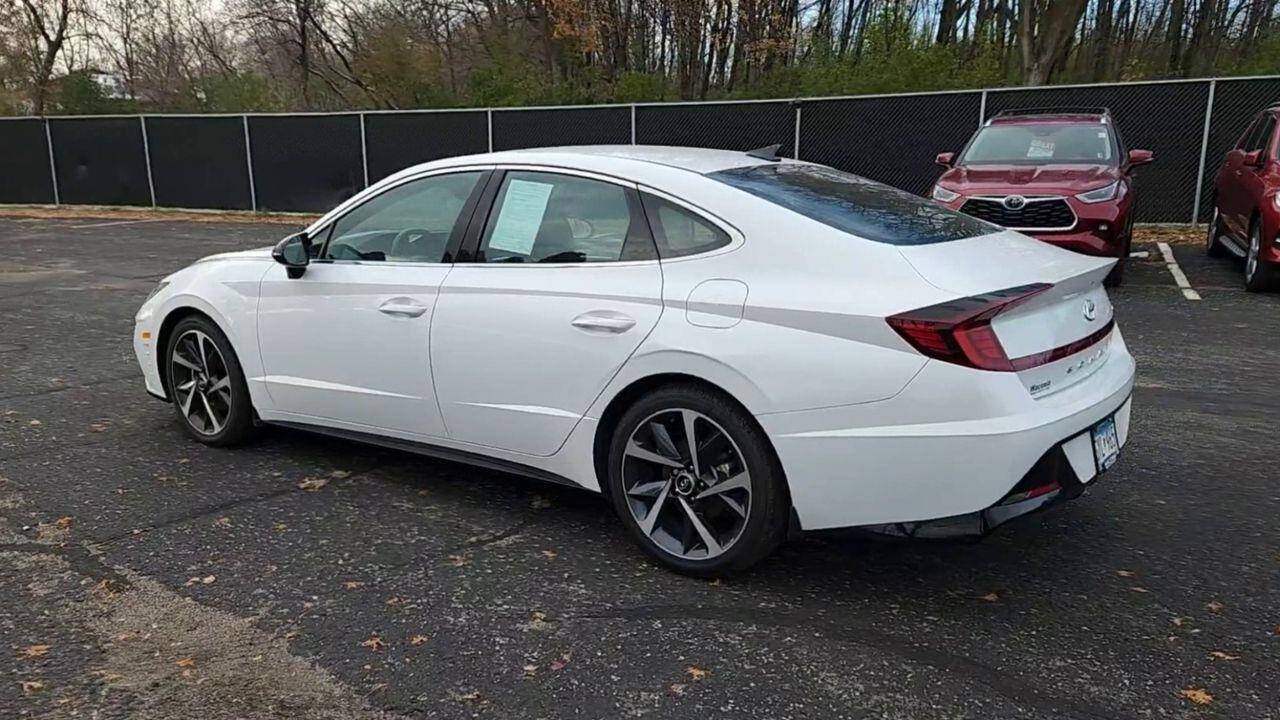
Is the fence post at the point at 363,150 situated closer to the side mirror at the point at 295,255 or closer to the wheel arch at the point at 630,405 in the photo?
the side mirror at the point at 295,255

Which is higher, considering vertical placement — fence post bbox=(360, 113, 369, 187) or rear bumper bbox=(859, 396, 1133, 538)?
fence post bbox=(360, 113, 369, 187)

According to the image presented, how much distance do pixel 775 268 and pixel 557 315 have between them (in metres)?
0.86

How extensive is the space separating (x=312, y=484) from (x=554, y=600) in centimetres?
172

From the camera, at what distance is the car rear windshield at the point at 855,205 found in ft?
11.1

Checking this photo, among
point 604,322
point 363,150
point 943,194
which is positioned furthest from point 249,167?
point 604,322

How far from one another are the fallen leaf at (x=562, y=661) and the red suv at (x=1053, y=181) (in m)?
6.96

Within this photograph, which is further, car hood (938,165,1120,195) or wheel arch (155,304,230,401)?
car hood (938,165,1120,195)

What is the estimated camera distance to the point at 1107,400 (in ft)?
10.6

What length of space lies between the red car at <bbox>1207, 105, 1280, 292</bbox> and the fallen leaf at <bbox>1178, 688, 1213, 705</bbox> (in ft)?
24.8

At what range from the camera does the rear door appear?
3490 millimetres

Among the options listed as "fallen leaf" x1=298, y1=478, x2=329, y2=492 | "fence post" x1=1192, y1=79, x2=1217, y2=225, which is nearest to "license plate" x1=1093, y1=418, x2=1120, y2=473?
"fallen leaf" x1=298, y1=478, x2=329, y2=492

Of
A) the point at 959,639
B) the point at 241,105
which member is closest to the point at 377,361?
the point at 959,639

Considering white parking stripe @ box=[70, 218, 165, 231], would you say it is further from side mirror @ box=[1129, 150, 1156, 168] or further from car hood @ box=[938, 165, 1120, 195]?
side mirror @ box=[1129, 150, 1156, 168]

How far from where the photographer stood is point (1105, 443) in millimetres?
3279
